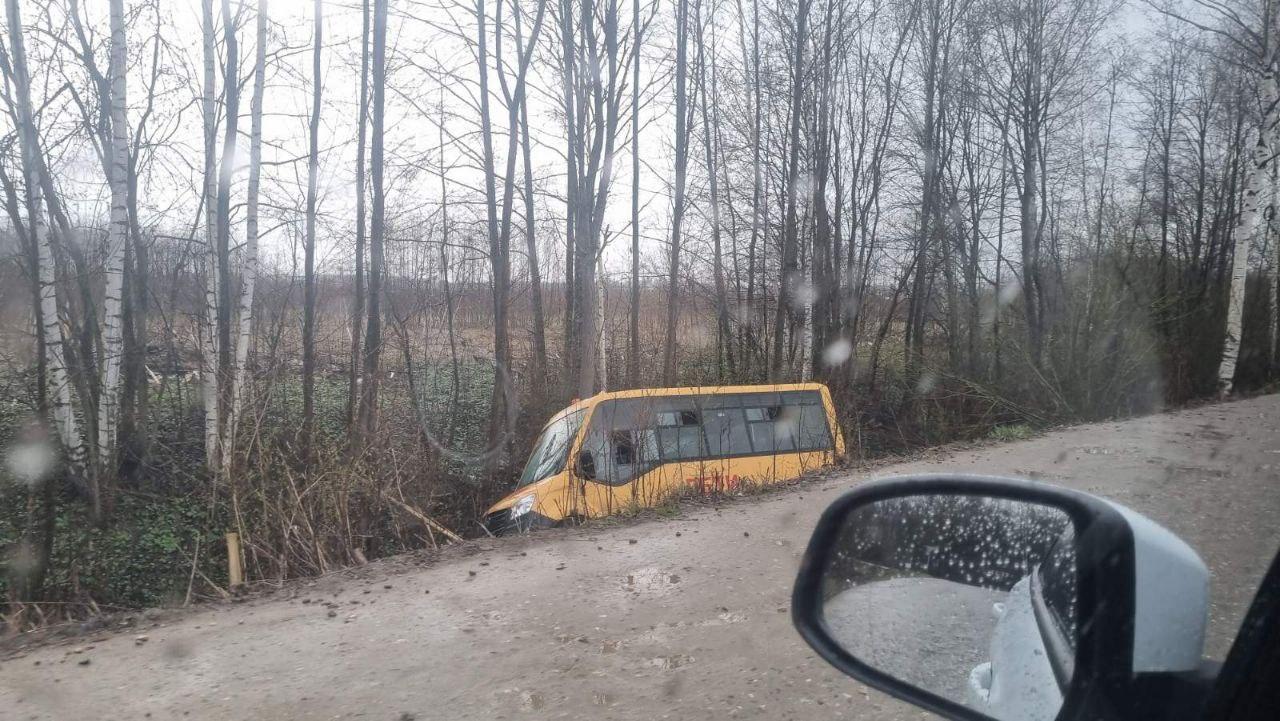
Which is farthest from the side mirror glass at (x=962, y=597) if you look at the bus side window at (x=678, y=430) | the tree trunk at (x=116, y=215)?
the tree trunk at (x=116, y=215)

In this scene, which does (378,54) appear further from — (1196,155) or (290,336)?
(1196,155)

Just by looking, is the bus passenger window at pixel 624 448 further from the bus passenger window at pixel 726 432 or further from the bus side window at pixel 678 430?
the bus passenger window at pixel 726 432

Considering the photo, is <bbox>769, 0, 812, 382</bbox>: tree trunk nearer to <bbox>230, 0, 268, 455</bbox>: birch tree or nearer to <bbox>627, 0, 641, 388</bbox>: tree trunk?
<bbox>627, 0, 641, 388</bbox>: tree trunk

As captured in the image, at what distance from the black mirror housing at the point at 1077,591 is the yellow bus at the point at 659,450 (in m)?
5.43

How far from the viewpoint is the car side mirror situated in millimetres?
1349

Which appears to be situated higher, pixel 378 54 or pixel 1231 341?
pixel 378 54

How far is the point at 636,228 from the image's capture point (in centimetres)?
1920

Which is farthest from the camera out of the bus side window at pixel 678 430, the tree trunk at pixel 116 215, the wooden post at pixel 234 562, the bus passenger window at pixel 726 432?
the tree trunk at pixel 116 215

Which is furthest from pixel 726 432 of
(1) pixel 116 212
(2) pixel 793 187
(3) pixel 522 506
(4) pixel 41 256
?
(2) pixel 793 187

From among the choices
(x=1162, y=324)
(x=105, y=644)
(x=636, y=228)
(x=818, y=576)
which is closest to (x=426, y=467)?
(x=105, y=644)

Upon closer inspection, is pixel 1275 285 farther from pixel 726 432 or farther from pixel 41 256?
pixel 41 256

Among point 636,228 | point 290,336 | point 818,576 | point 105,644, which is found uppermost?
point 636,228

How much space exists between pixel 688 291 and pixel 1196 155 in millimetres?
16289

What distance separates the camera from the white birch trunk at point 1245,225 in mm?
16188
